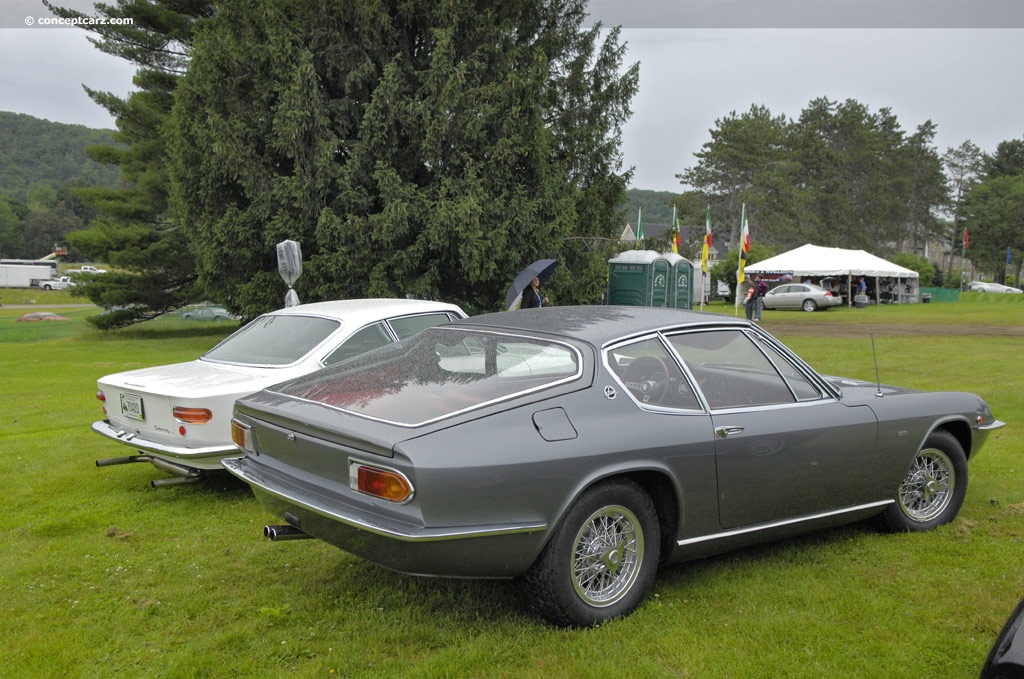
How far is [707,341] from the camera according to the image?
4.24 m

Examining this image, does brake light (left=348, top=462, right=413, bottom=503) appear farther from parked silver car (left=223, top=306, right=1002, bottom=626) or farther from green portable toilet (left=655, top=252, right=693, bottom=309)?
green portable toilet (left=655, top=252, right=693, bottom=309)

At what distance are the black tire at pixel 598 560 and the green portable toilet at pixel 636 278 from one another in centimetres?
2173

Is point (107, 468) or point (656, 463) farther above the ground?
point (656, 463)

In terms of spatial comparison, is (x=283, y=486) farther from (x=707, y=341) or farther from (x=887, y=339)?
(x=887, y=339)

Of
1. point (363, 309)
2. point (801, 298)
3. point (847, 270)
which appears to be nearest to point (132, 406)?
point (363, 309)

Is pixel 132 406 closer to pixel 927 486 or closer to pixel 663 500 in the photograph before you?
pixel 663 500

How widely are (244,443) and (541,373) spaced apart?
1592 mm

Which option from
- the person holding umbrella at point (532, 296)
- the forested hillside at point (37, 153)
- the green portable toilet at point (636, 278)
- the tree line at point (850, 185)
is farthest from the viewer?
the forested hillside at point (37, 153)

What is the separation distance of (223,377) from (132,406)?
0.65m

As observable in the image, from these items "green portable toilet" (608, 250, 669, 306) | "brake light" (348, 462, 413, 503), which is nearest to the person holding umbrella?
"brake light" (348, 462, 413, 503)

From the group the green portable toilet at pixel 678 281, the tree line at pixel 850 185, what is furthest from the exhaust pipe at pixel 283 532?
the tree line at pixel 850 185

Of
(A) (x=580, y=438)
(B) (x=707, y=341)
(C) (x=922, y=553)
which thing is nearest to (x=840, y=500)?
(C) (x=922, y=553)

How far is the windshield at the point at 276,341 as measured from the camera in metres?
5.96

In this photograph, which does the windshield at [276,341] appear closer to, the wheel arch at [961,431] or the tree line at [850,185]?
the wheel arch at [961,431]
